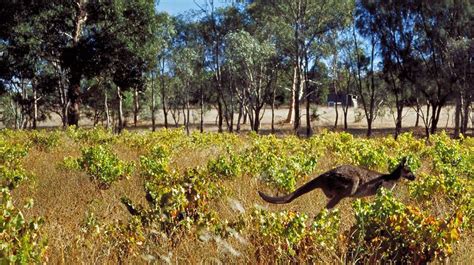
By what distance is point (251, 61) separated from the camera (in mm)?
39250

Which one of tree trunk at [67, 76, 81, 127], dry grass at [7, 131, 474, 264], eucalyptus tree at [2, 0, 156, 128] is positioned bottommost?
dry grass at [7, 131, 474, 264]

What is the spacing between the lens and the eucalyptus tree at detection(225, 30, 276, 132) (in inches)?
1500

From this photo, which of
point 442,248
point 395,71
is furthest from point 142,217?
point 395,71

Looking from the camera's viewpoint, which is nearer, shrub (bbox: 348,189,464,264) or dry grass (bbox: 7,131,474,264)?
shrub (bbox: 348,189,464,264)

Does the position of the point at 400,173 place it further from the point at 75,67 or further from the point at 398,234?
the point at 75,67

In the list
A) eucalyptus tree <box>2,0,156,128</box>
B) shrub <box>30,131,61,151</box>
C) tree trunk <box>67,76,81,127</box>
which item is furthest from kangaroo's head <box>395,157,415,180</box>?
tree trunk <box>67,76,81,127</box>

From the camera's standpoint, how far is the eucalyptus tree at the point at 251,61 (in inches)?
1500

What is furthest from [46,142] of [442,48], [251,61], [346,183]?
[442,48]

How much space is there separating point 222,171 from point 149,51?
56.0 feet

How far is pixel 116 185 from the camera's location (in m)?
7.69

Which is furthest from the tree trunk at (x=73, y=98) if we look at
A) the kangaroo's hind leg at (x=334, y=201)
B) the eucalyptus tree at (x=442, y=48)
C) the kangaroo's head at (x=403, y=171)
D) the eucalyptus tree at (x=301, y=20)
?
the eucalyptus tree at (x=442, y=48)

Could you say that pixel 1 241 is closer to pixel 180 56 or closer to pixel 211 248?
pixel 211 248

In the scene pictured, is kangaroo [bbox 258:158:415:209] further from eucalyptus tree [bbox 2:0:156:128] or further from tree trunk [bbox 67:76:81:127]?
tree trunk [bbox 67:76:81:127]

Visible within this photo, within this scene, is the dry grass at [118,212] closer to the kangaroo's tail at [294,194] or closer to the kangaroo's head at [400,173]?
the kangaroo's tail at [294,194]
